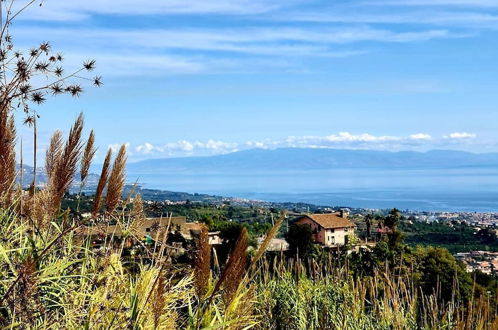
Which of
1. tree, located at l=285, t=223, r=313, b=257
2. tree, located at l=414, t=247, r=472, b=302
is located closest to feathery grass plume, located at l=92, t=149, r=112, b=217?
tree, located at l=414, t=247, r=472, b=302

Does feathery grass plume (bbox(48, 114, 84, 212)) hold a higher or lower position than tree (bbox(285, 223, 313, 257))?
higher

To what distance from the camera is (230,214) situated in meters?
42.2

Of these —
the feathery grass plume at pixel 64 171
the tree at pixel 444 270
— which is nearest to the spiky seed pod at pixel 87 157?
the feathery grass plume at pixel 64 171

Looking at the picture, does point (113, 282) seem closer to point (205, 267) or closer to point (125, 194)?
point (125, 194)

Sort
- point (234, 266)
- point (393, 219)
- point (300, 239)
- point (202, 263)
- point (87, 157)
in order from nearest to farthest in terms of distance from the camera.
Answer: point (234, 266), point (202, 263), point (87, 157), point (300, 239), point (393, 219)

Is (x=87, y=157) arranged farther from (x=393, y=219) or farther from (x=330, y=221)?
(x=330, y=221)

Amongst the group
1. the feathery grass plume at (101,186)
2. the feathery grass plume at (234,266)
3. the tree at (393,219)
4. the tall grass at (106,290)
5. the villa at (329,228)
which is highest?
the feathery grass plume at (101,186)

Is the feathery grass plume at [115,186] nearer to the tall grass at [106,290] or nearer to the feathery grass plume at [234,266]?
the tall grass at [106,290]

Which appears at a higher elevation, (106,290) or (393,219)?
(106,290)

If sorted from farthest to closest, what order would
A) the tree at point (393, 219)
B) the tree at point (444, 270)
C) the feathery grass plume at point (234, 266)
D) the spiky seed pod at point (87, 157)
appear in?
1. the tree at point (393, 219)
2. the tree at point (444, 270)
3. the spiky seed pod at point (87, 157)
4. the feathery grass plume at point (234, 266)

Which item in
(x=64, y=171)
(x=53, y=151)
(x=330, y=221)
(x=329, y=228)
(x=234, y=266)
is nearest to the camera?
(x=234, y=266)

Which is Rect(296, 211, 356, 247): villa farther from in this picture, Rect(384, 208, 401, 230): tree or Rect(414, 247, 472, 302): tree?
Rect(414, 247, 472, 302): tree

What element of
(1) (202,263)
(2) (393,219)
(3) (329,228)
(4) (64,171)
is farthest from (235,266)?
(3) (329,228)

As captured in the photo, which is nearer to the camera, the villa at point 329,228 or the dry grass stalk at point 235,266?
the dry grass stalk at point 235,266
